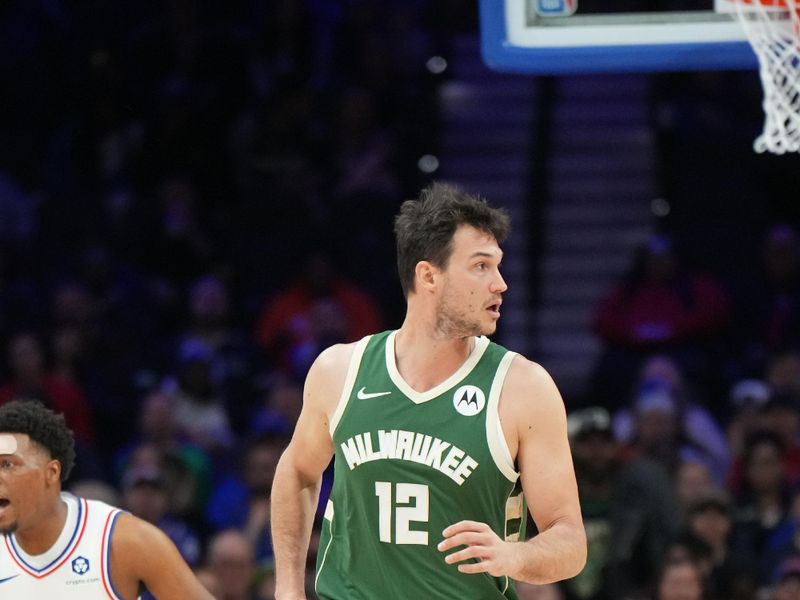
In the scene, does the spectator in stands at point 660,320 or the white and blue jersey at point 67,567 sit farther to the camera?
the spectator in stands at point 660,320

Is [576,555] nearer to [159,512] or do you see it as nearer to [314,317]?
[159,512]

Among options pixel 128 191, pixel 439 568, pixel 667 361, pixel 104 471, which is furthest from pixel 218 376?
pixel 439 568

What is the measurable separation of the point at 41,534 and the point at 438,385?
143cm

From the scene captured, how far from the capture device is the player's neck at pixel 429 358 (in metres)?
4.44

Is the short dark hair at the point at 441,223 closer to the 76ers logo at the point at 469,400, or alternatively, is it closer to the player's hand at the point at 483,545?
the 76ers logo at the point at 469,400

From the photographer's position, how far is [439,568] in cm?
429

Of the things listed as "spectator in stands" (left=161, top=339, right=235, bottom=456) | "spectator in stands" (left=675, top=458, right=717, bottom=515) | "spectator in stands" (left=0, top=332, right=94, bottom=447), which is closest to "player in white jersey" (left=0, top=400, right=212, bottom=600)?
"spectator in stands" (left=675, top=458, right=717, bottom=515)

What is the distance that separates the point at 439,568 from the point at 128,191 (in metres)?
7.80

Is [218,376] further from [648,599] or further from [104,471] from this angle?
[648,599]

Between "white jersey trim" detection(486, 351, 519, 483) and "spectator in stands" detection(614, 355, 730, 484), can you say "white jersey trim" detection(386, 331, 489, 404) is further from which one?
"spectator in stands" detection(614, 355, 730, 484)

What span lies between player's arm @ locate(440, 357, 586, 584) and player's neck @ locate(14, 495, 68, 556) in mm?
1412

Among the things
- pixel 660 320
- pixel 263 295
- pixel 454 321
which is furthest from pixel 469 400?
pixel 263 295

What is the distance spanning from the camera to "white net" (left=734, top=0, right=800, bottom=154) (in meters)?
5.21

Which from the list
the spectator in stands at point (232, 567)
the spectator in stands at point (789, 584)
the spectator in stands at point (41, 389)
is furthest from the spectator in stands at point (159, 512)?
the spectator in stands at point (789, 584)
